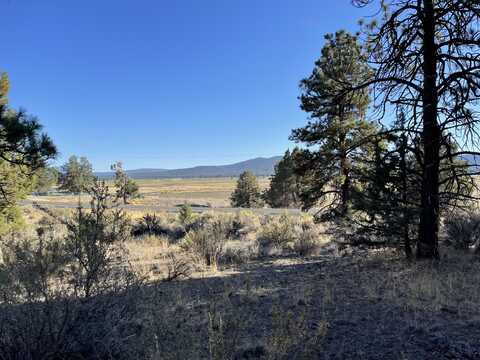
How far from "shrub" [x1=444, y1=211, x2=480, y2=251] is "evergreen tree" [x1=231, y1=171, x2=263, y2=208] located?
31540 millimetres

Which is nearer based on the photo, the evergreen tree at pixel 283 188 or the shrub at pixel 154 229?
the shrub at pixel 154 229

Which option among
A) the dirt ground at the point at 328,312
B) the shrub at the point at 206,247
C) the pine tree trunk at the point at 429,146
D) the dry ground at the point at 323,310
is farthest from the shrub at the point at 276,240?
the pine tree trunk at the point at 429,146

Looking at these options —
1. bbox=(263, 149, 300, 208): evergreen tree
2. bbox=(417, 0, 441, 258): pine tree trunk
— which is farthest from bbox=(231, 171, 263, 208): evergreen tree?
bbox=(417, 0, 441, 258): pine tree trunk

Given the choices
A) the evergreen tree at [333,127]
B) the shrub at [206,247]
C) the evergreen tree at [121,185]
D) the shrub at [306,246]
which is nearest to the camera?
the evergreen tree at [121,185]

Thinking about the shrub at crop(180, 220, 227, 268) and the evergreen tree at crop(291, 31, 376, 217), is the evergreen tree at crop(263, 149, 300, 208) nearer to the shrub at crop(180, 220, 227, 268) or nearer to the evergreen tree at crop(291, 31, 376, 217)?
the evergreen tree at crop(291, 31, 376, 217)

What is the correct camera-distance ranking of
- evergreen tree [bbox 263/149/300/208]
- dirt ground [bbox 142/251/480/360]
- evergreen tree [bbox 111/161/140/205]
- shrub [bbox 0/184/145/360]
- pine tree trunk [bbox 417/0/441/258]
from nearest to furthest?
shrub [bbox 0/184/145/360] → dirt ground [bbox 142/251/480/360] → evergreen tree [bbox 111/161/140/205] → pine tree trunk [bbox 417/0/441/258] → evergreen tree [bbox 263/149/300/208]

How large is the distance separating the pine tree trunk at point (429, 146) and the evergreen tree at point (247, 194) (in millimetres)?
33085

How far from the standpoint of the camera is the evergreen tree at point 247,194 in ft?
134

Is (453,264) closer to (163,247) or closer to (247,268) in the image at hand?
(247,268)

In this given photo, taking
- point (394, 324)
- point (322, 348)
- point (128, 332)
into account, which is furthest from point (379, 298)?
point (128, 332)

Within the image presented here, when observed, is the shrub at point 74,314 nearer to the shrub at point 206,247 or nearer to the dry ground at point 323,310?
the dry ground at point 323,310

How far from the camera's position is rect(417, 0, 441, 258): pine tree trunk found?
23.6ft

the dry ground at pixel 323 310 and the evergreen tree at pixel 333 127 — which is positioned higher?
the evergreen tree at pixel 333 127

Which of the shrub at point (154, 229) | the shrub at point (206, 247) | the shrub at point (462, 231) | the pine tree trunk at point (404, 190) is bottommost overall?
the shrub at point (154, 229)
